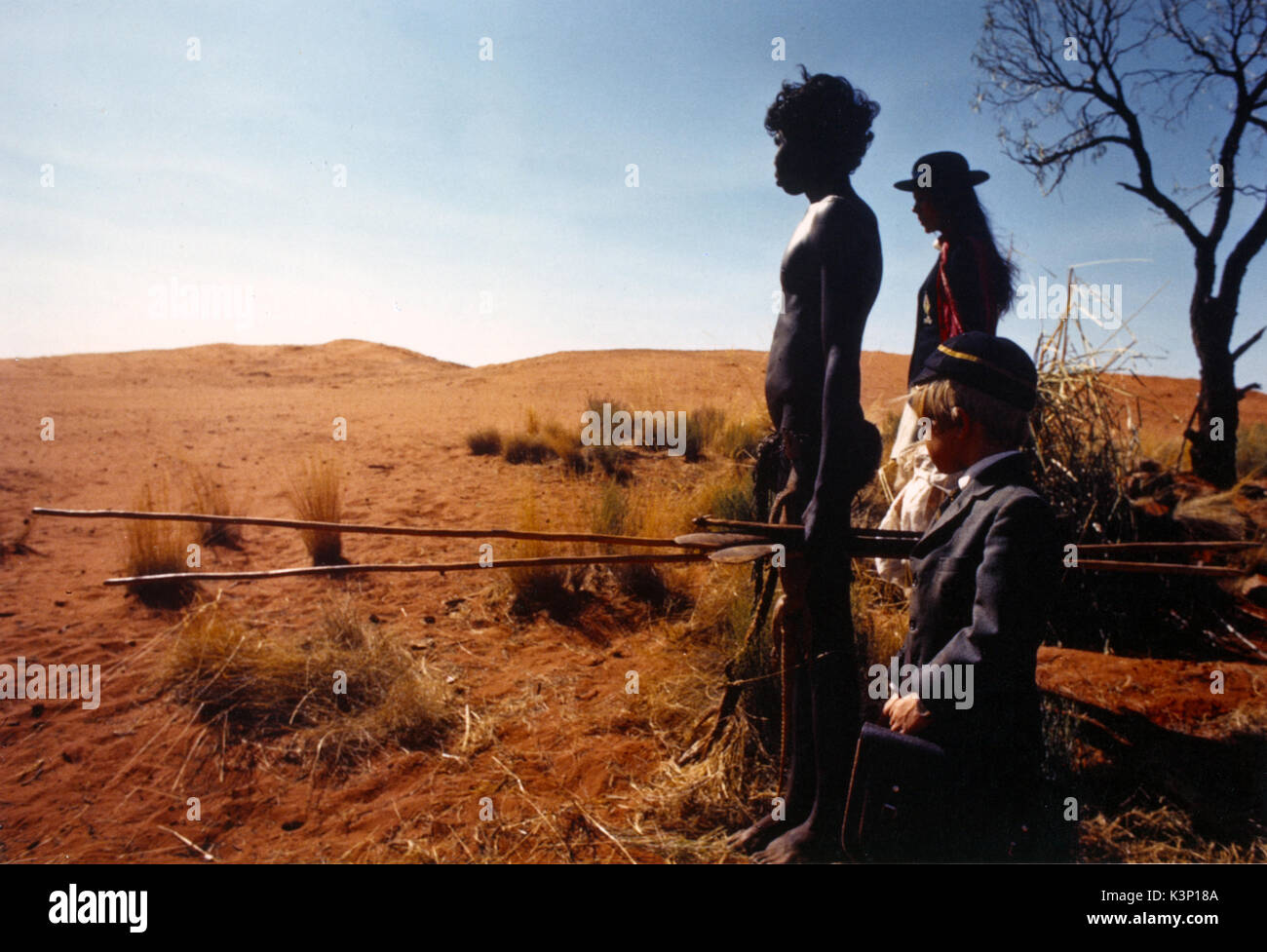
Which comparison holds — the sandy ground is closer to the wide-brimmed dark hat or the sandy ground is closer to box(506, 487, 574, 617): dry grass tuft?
box(506, 487, 574, 617): dry grass tuft

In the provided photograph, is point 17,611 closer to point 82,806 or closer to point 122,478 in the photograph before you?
point 82,806

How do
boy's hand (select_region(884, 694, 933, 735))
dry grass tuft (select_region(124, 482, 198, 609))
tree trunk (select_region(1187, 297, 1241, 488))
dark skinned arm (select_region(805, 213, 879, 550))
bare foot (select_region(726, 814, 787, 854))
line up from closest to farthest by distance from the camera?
1. boy's hand (select_region(884, 694, 933, 735))
2. dark skinned arm (select_region(805, 213, 879, 550))
3. bare foot (select_region(726, 814, 787, 854))
4. dry grass tuft (select_region(124, 482, 198, 609))
5. tree trunk (select_region(1187, 297, 1241, 488))

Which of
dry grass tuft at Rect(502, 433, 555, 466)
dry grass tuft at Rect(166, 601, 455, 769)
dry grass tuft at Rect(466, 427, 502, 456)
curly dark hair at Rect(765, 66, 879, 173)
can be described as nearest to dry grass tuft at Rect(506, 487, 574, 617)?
dry grass tuft at Rect(166, 601, 455, 769)

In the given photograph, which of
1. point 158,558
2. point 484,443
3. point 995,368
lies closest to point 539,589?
point 158,558

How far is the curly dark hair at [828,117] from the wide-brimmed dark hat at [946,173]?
3.52 feet

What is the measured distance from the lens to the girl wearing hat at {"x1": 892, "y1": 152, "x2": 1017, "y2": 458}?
3.10m

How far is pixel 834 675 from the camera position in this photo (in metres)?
2.26

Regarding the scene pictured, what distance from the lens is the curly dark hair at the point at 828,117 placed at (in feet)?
7.57

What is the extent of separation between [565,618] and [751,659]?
72.0 inches

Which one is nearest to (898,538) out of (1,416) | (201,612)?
(201,612)

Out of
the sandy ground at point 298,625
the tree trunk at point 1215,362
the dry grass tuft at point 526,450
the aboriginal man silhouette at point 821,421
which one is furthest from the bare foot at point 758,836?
the tree trunk at point 1215,362

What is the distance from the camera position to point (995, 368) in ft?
5.36

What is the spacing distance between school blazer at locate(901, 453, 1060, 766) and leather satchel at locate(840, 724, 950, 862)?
2.5 inches
